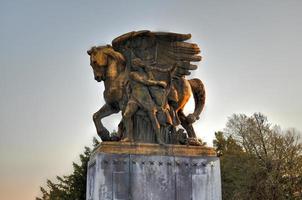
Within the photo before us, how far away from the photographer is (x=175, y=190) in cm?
1034

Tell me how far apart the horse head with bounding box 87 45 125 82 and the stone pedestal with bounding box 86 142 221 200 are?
6.41ft

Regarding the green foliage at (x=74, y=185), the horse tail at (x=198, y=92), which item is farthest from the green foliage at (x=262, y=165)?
the horse tail at (x=198, y=92)

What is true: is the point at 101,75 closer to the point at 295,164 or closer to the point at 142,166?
the point at 142,166

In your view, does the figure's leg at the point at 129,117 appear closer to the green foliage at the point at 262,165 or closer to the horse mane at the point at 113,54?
the horse mane at the point at 113,54

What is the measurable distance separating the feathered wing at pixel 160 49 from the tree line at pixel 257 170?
2355 cm

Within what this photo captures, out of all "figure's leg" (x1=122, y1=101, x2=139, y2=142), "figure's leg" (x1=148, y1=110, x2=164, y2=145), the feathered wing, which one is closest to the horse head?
the feathered wing

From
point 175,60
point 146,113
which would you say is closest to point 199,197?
point 146,113

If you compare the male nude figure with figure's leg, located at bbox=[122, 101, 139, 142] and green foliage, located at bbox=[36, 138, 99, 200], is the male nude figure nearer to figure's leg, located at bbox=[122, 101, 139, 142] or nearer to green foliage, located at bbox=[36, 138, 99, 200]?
figure's leg, located at bbox=[122, 101, 139, 142]

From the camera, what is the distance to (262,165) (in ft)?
123

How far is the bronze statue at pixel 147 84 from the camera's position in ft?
35.8

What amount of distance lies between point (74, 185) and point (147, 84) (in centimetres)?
2507

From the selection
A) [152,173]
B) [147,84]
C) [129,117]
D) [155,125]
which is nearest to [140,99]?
[147,84]

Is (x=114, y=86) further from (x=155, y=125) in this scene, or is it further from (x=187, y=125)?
(x=187, y=125)

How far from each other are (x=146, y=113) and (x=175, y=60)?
1.64 metres
